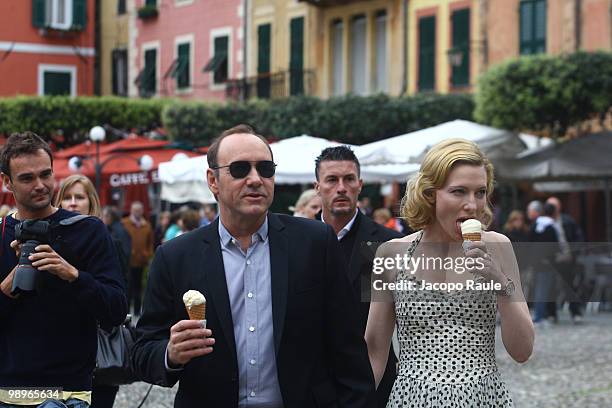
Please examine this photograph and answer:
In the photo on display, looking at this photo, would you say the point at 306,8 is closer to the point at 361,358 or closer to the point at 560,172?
the point at 560,172

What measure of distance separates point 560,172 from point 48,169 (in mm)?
15346

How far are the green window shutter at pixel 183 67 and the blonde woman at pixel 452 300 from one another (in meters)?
36.4

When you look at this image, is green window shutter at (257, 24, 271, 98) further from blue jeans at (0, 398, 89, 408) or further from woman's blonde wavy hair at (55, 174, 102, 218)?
blue jeans at (0, 398, 89, 408)

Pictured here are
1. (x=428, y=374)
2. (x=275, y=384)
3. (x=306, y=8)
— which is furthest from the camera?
(x=306, y=8)

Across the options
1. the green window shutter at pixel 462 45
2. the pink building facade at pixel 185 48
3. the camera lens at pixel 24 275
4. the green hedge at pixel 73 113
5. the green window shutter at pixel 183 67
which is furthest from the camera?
the green window shutter at pixel 183 67

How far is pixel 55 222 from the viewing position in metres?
5.12

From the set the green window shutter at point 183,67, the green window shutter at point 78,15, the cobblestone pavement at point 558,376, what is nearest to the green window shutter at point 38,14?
the green window shutter at point 78,15

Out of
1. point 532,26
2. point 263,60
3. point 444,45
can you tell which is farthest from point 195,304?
point 263,60

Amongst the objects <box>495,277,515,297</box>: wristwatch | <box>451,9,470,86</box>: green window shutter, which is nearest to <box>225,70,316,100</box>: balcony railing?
<box>451,9,470,86</box>: green window shutter

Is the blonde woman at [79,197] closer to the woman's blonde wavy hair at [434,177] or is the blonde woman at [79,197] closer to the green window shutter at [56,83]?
the woman's blonde wavy hair at [434,177]

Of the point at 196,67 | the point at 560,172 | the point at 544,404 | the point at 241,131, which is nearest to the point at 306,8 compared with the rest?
the point at 196,67

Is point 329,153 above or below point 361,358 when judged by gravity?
above

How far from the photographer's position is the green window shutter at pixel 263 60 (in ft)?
121

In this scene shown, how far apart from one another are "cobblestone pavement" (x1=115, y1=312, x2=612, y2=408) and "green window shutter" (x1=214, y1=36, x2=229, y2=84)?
22.4m
